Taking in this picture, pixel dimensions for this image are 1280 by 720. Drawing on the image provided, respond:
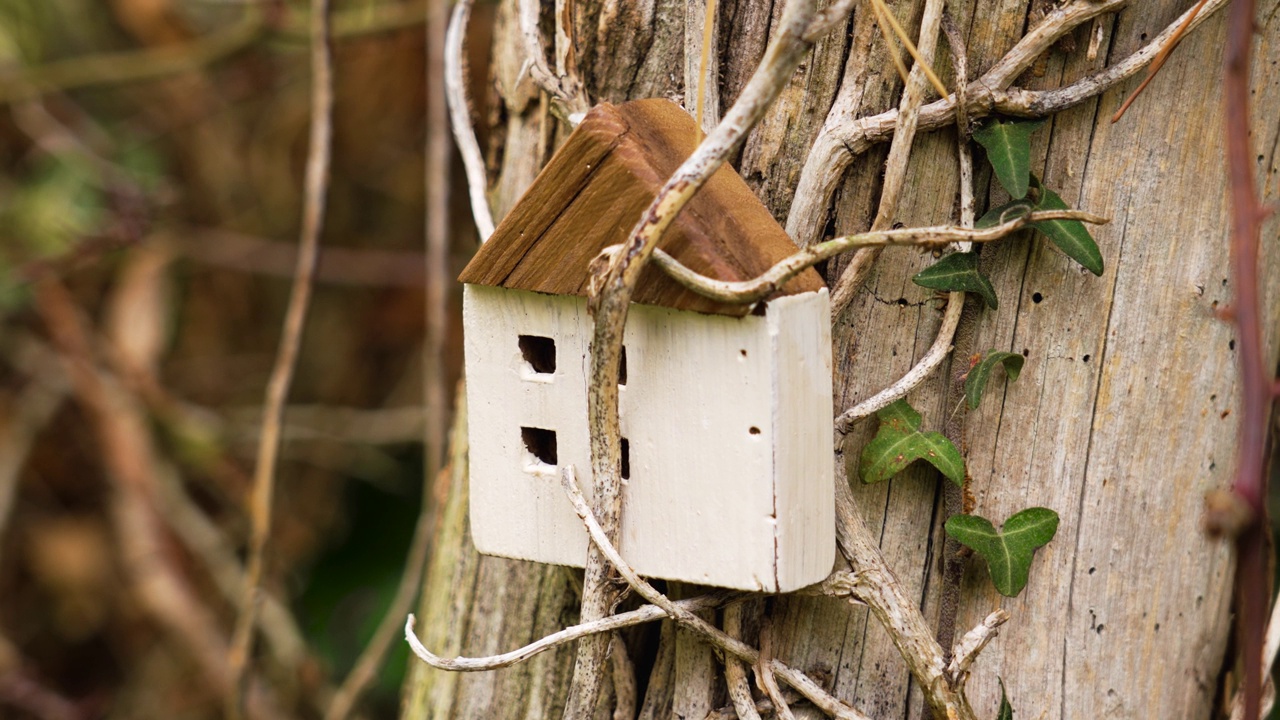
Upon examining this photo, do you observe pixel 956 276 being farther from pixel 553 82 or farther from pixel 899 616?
pixel 553 82

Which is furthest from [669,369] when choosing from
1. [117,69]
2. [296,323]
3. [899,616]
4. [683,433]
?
[117,69]

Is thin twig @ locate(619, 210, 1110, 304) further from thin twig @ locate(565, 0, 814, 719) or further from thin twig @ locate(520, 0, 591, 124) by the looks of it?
thin twig @ locate(520, 0, 591, 124)

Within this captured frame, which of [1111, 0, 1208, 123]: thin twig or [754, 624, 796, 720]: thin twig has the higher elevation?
[1111, 0, 1208, 123]: thin twig

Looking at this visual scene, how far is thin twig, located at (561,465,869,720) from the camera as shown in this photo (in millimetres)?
817

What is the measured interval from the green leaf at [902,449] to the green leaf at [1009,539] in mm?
38

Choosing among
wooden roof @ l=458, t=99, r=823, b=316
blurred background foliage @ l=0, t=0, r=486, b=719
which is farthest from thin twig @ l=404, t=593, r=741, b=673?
blurred background foliage @ l=0, t=0, r=486, b=719

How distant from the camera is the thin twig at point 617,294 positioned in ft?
2.26

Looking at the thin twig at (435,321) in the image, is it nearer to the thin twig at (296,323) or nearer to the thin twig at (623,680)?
the thin twig at (296,323)

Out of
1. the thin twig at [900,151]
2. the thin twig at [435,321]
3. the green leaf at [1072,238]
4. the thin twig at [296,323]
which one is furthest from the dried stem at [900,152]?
the thin twig at [296,323]

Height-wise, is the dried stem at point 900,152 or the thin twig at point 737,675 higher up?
the dried stem at point 900,152

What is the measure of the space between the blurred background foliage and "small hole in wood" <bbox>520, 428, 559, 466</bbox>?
5.52ft

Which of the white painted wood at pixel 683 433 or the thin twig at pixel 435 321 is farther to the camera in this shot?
the thin twig at pixel 435 321

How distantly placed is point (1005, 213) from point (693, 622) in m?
0.41

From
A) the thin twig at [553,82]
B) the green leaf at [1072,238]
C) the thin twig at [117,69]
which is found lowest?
the green leaf at [1072,238]
